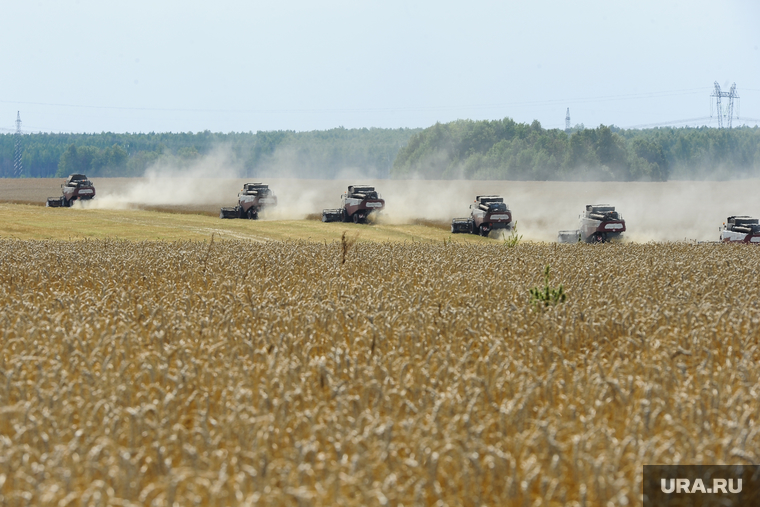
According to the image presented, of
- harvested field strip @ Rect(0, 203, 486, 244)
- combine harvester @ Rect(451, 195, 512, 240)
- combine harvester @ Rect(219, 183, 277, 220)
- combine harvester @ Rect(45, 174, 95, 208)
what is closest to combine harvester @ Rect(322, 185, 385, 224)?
harvested field strip @ Rect(0, 203, 486, 244)

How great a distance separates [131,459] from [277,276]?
8.62 m

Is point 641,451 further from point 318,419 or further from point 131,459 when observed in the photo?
point 131,459

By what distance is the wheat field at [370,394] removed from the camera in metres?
4.80

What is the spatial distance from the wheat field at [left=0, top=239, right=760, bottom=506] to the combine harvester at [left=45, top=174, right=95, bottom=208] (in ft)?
184

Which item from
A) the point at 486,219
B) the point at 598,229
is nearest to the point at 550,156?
the point at 486,219

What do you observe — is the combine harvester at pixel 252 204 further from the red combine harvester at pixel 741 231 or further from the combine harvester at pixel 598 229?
the red combine harvester at pixel 741 231

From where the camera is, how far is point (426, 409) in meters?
5.86

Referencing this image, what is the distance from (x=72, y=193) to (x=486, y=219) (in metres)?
37.6

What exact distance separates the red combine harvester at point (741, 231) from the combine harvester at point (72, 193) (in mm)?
49958

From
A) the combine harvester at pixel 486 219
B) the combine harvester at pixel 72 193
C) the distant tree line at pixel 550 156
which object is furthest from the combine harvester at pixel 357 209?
the distant tree line at pixel 550 156

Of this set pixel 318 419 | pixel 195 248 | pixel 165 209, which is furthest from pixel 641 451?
pixel 165 209

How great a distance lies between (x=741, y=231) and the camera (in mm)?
38406

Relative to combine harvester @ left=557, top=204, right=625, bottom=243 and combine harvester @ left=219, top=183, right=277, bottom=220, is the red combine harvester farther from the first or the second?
combine harvester @ left=219, top=183, right=277, bottom=220

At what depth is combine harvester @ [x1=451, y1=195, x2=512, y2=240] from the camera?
45.0 m
